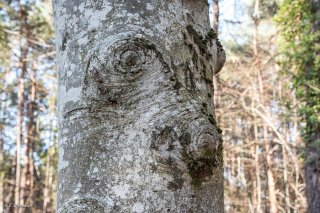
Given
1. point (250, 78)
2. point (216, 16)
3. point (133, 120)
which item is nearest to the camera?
point (133, 120)

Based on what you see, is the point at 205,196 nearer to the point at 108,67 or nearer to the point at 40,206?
the point at 108,67

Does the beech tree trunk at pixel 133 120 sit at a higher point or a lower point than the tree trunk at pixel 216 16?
lower

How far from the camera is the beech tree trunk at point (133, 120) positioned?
0.86 metres

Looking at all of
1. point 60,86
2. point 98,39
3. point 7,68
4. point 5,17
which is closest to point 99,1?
point 98,39

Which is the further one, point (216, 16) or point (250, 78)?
point (250, 78)

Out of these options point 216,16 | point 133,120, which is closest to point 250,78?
point 216,16

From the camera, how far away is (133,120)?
2.93 ft

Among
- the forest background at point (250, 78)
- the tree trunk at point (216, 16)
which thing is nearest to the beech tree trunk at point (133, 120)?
the forest background at point (250, 78)

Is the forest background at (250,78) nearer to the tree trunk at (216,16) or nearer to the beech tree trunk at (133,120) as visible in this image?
the tree trunk at (216,16)

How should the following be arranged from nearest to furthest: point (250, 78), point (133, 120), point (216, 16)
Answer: point (133, 120)
point (216, 16)
point (250, 78)

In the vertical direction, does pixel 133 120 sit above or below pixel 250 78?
below

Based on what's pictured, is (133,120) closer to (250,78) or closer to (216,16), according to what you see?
(216,16)

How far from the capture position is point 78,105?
928 mm

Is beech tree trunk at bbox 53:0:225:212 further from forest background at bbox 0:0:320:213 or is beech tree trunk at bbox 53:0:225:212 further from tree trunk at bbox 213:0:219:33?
tree trunk at bbox 213:0:219:33
